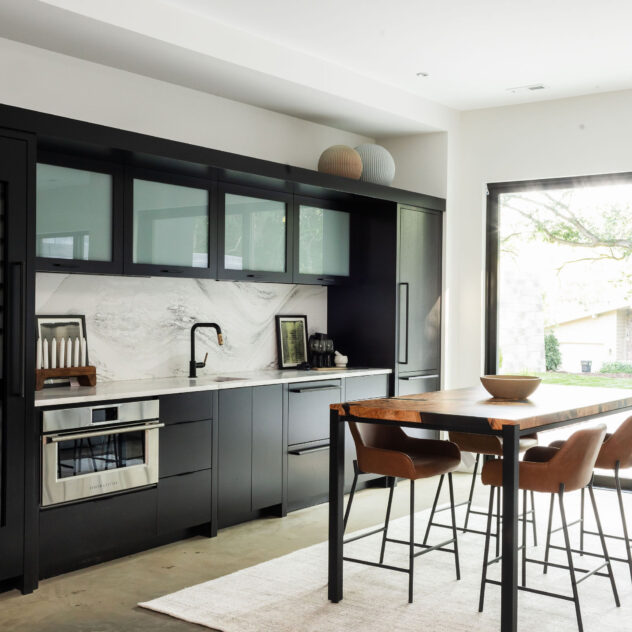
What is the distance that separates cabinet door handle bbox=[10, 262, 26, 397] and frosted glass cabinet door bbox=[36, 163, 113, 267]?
50cm

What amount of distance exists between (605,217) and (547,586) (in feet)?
10.9

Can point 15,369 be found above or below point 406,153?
A: below

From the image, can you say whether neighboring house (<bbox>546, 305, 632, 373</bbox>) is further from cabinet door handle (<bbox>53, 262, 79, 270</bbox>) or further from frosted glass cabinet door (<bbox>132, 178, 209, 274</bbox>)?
cabinet door handle (<bbox>53, 262, 79, 270</bbox>)

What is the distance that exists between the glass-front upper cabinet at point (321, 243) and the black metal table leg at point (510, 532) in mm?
2923

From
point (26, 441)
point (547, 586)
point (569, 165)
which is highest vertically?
point (569, 165)

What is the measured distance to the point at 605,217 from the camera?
621 centimetres

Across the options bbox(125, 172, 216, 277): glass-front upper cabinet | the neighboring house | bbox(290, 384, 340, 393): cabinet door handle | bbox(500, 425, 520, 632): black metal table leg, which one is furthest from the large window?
bbox(500, 425, 520, 632): black metal table leg

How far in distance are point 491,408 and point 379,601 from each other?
1030mm

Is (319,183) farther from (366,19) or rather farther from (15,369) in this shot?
(15,369)

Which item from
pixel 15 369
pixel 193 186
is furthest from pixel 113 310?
pixel 15 369

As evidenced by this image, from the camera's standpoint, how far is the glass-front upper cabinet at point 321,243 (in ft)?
19.1

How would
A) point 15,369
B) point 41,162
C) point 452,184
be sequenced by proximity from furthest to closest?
point 452,184 → point 41,162 → point 15,369

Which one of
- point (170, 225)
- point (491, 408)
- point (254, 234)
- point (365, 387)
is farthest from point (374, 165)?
point (491, 408)

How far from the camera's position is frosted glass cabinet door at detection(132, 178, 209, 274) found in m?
4.64
